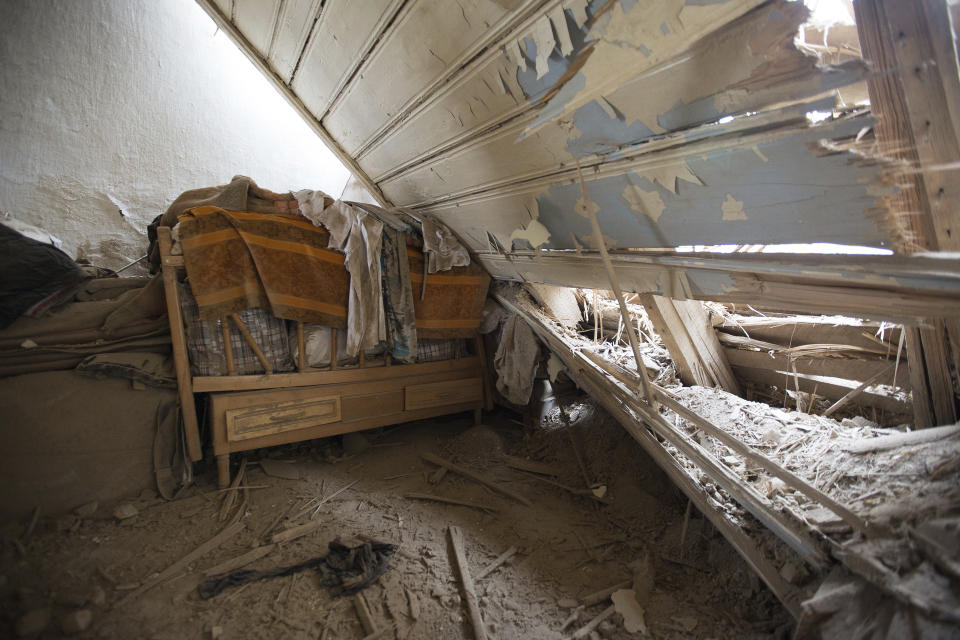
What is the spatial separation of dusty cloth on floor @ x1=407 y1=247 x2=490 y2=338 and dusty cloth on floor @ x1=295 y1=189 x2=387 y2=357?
0.27 meters

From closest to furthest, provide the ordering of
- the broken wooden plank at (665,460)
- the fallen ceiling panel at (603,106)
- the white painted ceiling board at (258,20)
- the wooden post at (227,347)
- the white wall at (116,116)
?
the fallen ceiling panel at (603,106)
the broken wooden plank at (665,460)
the white painted ceiling board at (258,20)
the wooden post at (227,347)
the white wall at (116,116)

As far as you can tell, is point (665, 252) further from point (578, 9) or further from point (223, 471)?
point (223, 471)

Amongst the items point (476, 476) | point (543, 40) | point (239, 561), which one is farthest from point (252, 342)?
point (543, 40)

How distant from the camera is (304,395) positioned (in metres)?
2.47

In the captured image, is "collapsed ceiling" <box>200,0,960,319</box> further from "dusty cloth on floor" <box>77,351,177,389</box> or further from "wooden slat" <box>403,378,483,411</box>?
"dusty cloth on floor" <box>77,351,177,389</box>

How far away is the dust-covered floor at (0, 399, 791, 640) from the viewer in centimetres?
153

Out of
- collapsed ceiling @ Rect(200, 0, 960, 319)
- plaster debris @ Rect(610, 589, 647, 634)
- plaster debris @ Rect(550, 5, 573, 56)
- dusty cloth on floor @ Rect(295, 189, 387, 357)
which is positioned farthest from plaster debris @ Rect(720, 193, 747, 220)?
dusty cloth on floor @ Rect(295, 189, 387, 357)

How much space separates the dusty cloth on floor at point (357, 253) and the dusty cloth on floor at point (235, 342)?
0.38 m

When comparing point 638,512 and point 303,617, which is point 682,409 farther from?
point 303,617

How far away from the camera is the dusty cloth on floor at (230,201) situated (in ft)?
7.47

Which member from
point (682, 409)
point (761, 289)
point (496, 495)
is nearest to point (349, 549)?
point (496, 495)

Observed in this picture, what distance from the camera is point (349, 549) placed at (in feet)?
6.22

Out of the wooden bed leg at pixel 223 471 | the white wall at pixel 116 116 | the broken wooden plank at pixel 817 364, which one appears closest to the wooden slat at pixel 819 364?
the broken wooden plank at pixel 817 364

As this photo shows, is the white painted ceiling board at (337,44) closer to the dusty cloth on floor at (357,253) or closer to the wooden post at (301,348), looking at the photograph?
the dusty cloth on floor at (357,253)
